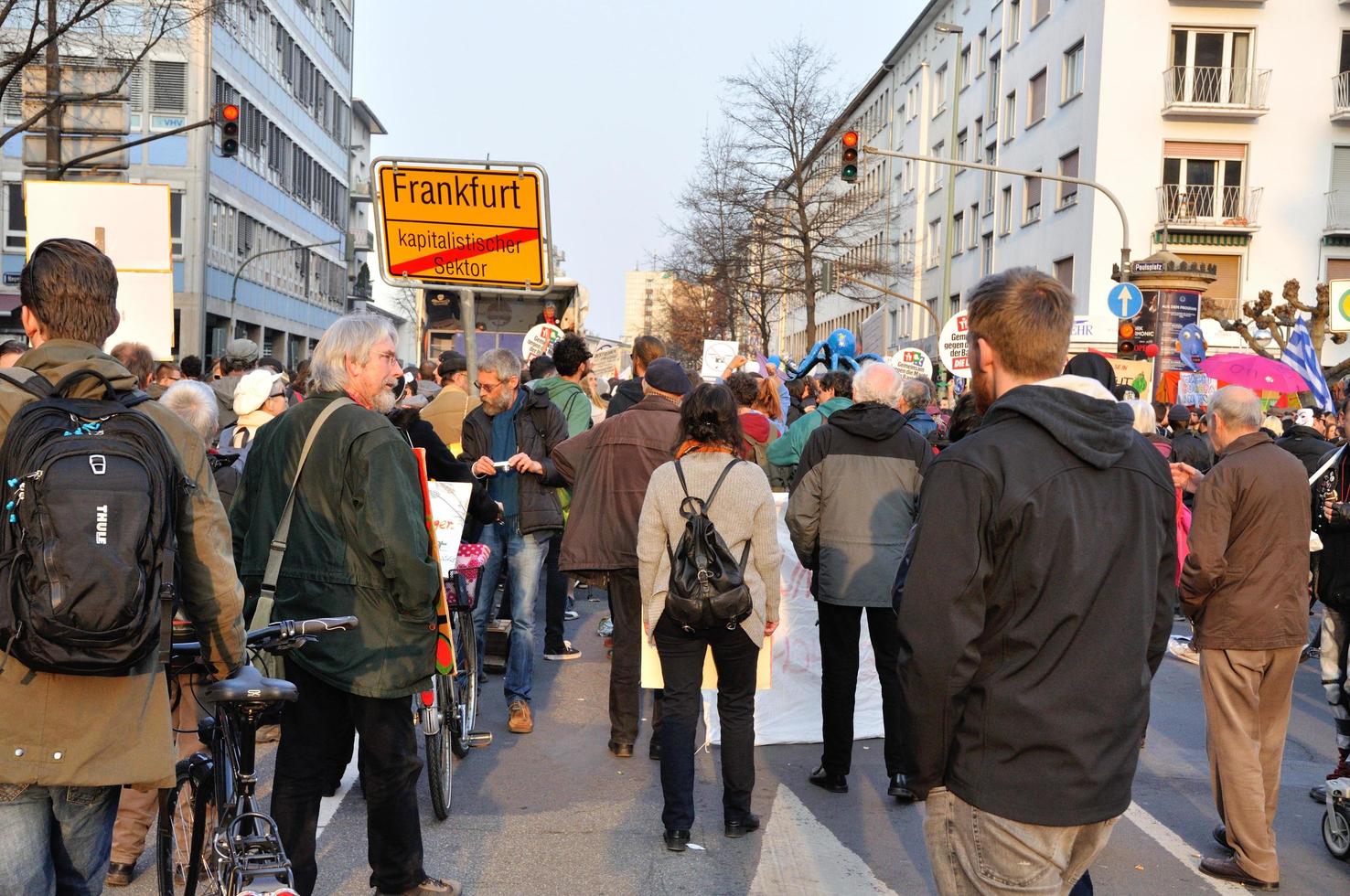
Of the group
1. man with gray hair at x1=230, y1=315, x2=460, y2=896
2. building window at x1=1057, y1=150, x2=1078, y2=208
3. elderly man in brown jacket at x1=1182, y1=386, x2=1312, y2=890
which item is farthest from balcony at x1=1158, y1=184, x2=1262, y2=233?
man with gray hair at x1=230, y1=315, x2=460, y2=896

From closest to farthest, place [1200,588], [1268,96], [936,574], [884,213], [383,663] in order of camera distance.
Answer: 1. [936,574]
2. [383,663]
3. [1200,588]
4. [1268,96]
5. [884,213]

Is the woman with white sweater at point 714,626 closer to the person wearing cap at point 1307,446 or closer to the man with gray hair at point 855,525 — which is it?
the man with gray hair at point 855,525

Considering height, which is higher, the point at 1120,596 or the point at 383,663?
the point at 1120,596

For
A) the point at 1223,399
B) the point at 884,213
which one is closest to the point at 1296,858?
the point at 1223,399

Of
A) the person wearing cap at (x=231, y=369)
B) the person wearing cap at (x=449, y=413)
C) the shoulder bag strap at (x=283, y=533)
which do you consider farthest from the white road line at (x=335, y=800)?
the person wearing cap at (x=231, y=369)

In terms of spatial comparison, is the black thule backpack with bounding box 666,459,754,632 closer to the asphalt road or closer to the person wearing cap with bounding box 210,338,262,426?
the asphalt road

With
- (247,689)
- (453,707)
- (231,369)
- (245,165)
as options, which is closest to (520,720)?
(453,707)

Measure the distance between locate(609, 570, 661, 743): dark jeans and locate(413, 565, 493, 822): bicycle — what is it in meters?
0.72

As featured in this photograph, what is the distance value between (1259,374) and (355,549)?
11629 mm

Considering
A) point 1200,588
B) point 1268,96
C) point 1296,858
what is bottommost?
point 1296,858

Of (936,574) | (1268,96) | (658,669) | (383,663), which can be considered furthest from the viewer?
(1268,96)

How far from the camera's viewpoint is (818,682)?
8055 mm

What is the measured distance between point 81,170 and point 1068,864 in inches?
1790

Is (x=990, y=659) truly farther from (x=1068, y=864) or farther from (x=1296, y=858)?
(x=1296, y=858)
